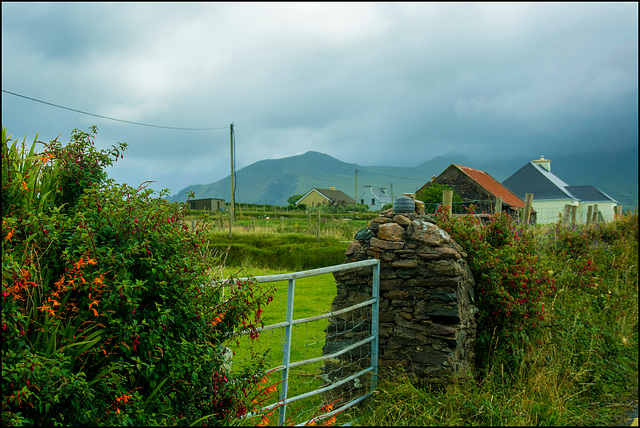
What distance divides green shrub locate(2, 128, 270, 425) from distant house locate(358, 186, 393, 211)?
81689mm

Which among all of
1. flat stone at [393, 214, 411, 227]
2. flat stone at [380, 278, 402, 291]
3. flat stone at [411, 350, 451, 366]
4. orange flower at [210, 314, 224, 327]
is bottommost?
flat stone at [411, 350, 451, 366]

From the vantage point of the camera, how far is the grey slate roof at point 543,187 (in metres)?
42.7

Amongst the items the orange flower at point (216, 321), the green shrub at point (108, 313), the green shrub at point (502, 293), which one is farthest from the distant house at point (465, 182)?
the green shrub at point (108, 313)

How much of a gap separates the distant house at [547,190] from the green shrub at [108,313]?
43.2m

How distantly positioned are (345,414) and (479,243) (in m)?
2.84

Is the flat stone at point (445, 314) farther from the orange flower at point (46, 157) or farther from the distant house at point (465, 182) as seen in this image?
the distant house at point (465, 182)

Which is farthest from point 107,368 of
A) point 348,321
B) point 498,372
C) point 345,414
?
point 498,372

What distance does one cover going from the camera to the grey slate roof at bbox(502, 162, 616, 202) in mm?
42688

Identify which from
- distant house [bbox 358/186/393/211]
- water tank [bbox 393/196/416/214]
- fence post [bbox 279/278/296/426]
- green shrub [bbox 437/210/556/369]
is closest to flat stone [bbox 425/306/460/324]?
green shrub [bbox 437/210/556/369]

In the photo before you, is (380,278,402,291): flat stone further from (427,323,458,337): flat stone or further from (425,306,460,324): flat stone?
(427,323,458,337): flat stone

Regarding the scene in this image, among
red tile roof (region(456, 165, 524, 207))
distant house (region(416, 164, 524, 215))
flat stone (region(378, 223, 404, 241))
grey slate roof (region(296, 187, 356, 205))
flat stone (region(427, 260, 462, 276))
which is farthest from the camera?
grey slate roof (region(296, 187, 356, 205))

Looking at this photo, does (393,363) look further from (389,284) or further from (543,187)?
(543,187)

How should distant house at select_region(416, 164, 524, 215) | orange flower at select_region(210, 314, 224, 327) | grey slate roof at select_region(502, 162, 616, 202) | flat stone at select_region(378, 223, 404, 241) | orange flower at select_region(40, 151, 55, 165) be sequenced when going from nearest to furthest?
orange flower at select_region(210, 314, 224, 327)
orange flower at select_region(40, 151, 55, 165)
flat stone at select_region(378, 223, 404, 241)
distant house at select_region(416, 164, 524, 215)
grey slate roof at select_region(502, 162, 616, 202)

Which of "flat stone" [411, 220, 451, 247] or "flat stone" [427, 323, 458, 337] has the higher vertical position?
"flat stone" [411, 220, 451, 247]
